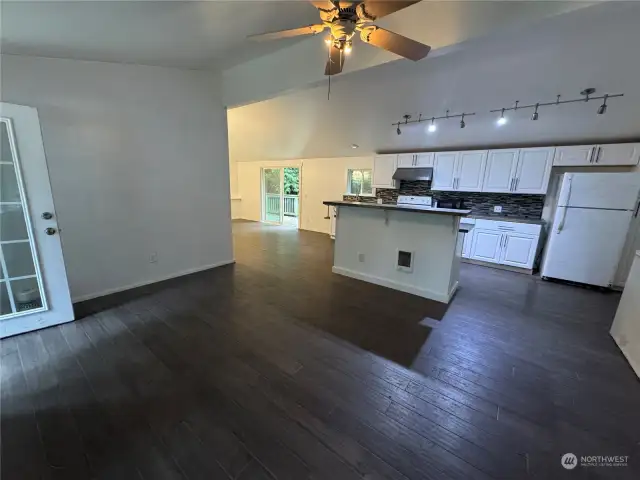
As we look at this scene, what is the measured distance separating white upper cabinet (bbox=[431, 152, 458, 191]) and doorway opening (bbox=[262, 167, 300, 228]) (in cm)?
407

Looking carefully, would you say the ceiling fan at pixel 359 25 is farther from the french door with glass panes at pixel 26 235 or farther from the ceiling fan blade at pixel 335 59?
the french door with glass panes at pixel 26 235

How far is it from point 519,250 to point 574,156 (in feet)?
5.16

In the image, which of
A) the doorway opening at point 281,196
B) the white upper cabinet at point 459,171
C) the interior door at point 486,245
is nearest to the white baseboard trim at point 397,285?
the interior door at point 486,245

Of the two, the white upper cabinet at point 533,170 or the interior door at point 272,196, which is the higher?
the white upper cabinet at point 533,170

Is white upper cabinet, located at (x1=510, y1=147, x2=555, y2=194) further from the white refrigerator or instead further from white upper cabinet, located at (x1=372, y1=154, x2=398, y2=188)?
white upper cabinet, located at (x1=372, y1=154, x2=398, y2=188)

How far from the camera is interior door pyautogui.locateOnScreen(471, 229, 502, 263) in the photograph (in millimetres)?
4750

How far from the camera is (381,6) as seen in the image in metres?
1.47

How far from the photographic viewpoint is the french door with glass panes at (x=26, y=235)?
224 centimetres

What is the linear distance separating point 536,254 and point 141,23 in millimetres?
5869

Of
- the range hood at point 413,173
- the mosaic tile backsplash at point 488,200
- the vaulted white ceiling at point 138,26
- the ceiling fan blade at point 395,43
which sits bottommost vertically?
the mosaic tile backsplash at point 488,200

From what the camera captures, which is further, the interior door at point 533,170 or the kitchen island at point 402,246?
the interior door at point 533,170

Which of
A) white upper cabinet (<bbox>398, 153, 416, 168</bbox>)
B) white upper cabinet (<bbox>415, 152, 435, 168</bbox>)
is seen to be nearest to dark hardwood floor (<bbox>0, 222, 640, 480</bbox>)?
white upper cabinet (<bbox>415, 152, 435, 168</bbox>)

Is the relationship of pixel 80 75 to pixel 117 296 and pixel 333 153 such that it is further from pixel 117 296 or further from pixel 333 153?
pixel 333 153

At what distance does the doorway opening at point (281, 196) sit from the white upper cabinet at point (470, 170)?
4.48m
